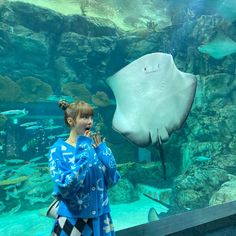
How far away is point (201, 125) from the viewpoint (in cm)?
530

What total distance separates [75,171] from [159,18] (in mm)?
4416

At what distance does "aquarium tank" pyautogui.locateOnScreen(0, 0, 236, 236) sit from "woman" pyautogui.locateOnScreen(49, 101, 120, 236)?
2.40 m

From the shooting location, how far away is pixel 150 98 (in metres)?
3.92

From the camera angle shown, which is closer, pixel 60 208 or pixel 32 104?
pixel 60 208

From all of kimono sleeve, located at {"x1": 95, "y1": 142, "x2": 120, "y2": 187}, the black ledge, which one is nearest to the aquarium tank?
the black ledge

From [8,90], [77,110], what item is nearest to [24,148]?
[8,90]

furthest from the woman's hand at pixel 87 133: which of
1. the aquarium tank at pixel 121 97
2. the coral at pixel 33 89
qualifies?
the coral at pixel 33 89

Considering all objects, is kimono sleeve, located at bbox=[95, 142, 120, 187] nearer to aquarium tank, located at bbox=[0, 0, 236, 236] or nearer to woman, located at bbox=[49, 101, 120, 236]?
woman, located at bbox=[49, 101, 120, 236]

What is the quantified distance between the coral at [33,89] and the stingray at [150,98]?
3.20 feet

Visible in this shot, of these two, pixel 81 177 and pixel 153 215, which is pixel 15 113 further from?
pixel 81 177

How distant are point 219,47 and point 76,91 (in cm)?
309

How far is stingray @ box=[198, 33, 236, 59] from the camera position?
17.7 ft

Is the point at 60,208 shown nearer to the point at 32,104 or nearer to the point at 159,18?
the point at 32,104

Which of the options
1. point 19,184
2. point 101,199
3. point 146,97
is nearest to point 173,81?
point 146,97
